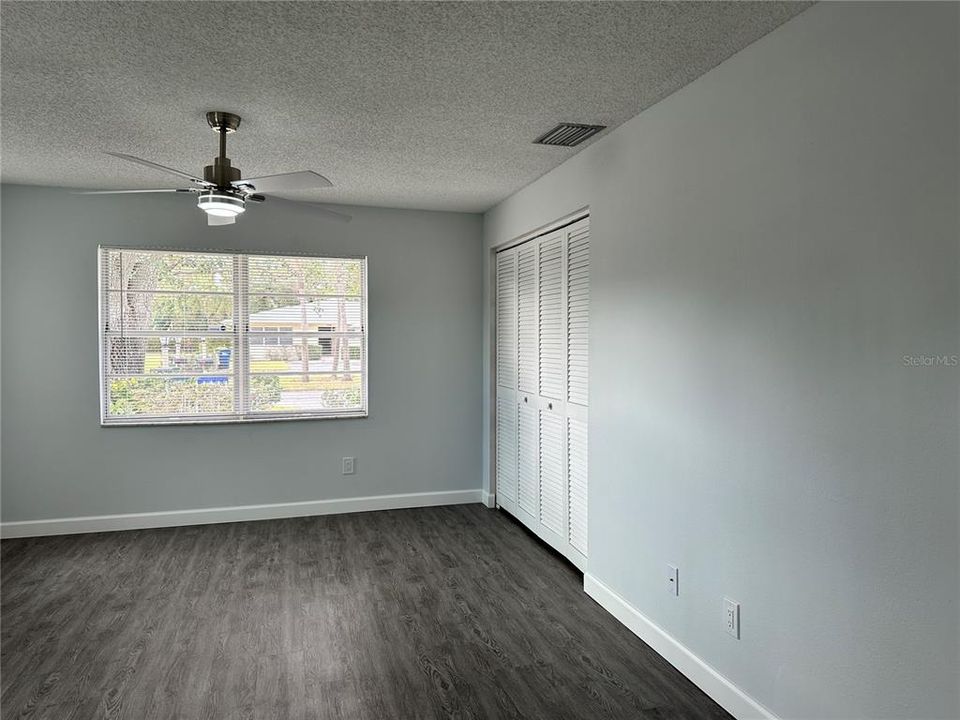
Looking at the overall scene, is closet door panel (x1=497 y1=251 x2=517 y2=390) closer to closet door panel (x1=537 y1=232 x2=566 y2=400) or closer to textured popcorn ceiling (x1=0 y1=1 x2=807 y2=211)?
closet door panel (x1=537 y1=232 x2=566 y2=400)

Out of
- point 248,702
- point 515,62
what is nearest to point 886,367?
point 515,62

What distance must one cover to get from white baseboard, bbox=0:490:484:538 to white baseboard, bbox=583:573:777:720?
1973 mm

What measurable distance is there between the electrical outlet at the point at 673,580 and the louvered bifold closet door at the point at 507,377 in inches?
82.2

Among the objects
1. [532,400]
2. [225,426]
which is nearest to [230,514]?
[225,426]

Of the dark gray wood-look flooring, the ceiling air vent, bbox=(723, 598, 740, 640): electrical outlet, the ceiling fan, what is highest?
the ceiling air vent

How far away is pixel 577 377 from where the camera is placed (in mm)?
3732

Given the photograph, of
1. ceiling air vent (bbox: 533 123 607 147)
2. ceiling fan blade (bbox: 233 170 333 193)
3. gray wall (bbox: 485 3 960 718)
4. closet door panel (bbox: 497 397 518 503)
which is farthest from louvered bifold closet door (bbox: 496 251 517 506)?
ceiling fan blade (bbox: 233 170 333 193)

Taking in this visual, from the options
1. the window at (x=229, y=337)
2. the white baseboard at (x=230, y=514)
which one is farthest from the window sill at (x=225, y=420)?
the white baseboard at (x=230, y=514)

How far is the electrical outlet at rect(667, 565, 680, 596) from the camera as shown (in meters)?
2.67

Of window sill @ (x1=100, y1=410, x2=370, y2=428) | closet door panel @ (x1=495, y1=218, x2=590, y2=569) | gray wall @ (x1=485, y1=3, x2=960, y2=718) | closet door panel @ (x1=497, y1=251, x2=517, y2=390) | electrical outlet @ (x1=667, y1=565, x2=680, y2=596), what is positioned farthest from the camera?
closet door panel @ (x1=497, y1=251, x2=517, y2=390)

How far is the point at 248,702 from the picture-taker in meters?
2.40

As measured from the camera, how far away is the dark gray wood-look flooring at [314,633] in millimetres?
2414

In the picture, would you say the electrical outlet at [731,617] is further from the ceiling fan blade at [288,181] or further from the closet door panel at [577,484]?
the ceiling fan blade at [288,181]

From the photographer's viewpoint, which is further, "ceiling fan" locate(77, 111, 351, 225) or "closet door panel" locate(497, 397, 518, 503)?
"closet door panel" locate(497, 397, 518, 503)
